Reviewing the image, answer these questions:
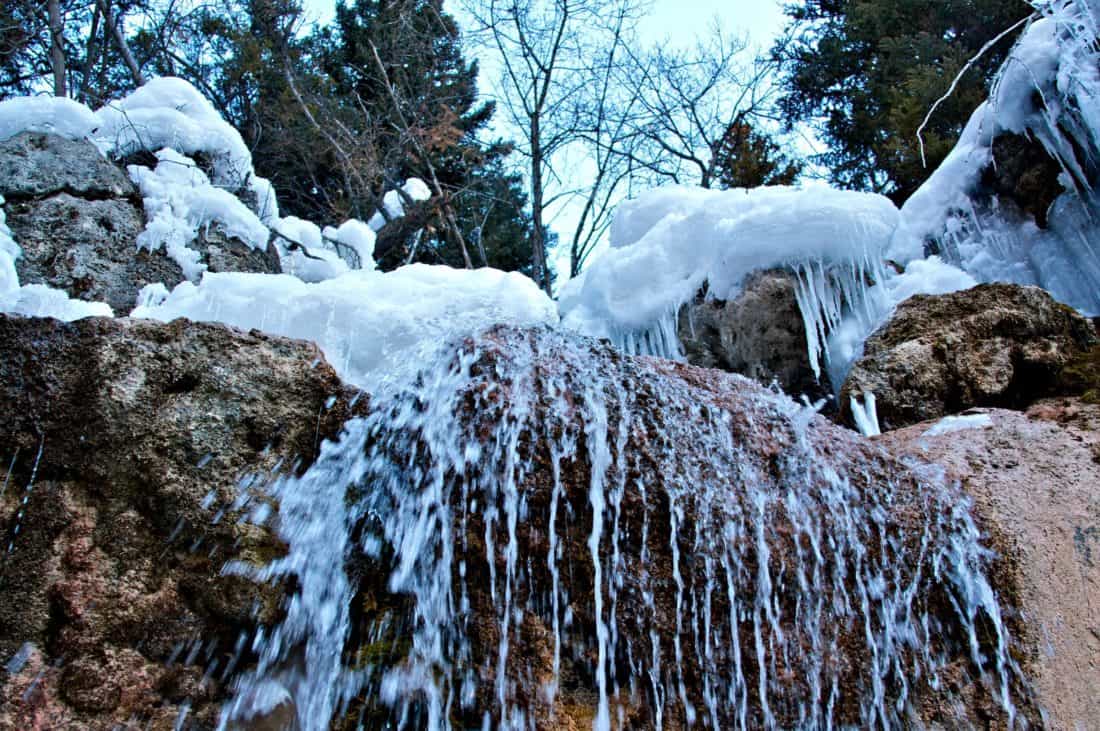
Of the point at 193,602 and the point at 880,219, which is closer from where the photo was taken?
the point at 193,602

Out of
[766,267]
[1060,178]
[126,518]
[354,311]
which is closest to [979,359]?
[766,267]

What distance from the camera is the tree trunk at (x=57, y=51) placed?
8.46 m

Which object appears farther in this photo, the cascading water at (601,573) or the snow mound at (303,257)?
the snow mound at (303,257)

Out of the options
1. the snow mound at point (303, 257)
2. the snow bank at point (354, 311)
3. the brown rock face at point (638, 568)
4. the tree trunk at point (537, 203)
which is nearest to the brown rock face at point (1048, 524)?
the brown rock face at point (638, 568)

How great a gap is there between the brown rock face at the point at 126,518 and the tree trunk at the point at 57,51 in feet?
26.2

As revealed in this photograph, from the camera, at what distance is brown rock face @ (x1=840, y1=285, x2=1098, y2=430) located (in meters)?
3.46

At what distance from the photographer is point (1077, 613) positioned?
94.4 inches

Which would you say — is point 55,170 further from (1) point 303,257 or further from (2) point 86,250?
(1) point 303,257

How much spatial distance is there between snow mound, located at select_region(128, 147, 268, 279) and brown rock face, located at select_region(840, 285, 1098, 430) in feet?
16.6

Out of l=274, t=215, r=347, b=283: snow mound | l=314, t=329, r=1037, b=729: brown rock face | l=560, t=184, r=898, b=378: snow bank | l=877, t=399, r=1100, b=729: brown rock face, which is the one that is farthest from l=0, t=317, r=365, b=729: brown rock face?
l=274, t=215, r=347, b=283: snow mound

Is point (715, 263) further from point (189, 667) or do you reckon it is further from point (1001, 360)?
point (189, 667)

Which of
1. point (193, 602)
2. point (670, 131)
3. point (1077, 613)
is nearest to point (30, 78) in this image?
point (670, 131)

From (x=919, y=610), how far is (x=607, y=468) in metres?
1.12

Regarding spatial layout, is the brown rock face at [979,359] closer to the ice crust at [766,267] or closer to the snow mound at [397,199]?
the ice crust at [766,267]
